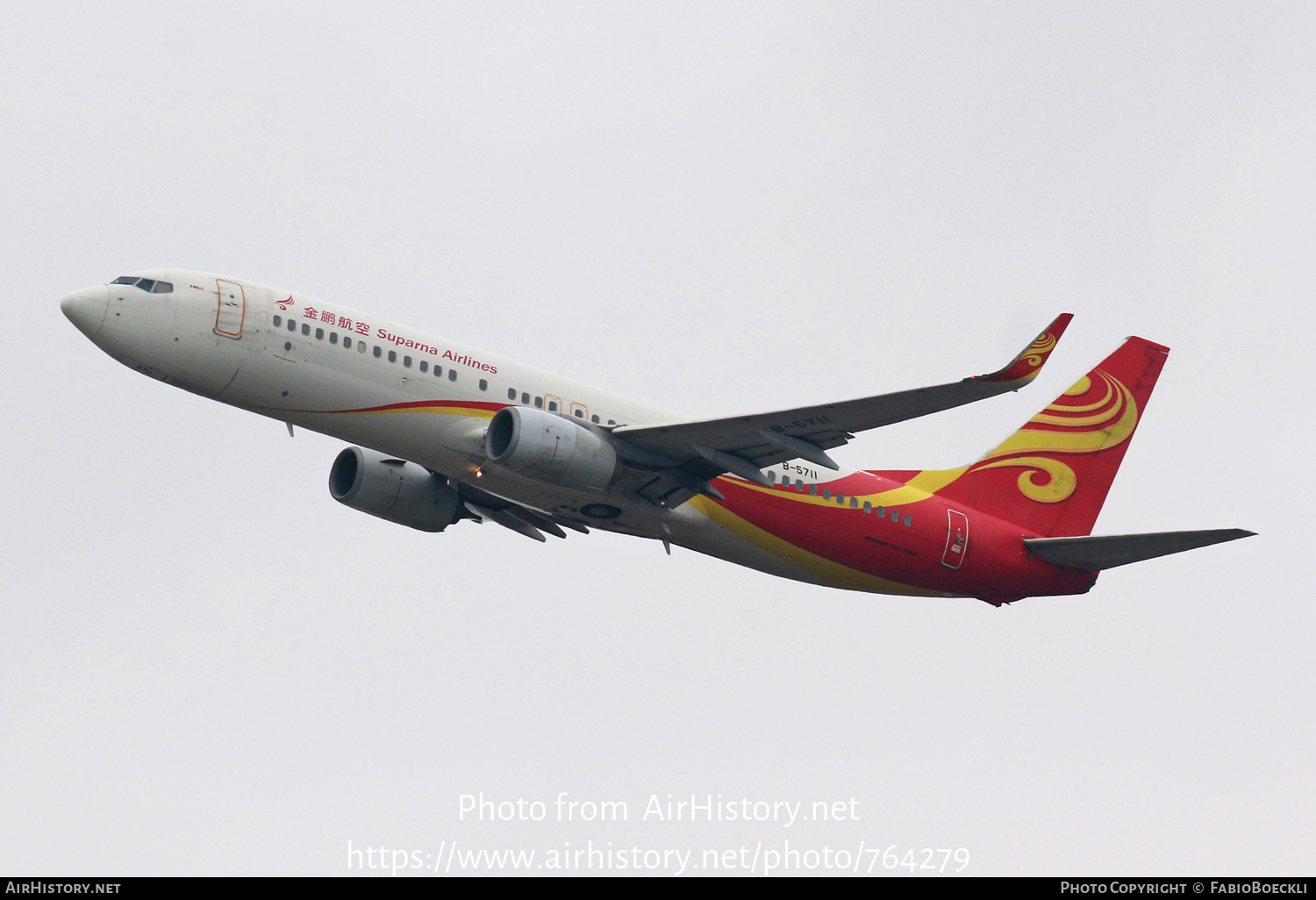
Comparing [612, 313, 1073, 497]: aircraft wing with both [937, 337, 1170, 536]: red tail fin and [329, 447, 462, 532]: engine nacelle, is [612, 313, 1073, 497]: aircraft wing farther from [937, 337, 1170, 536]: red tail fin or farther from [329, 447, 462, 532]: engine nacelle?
[937, 337, 1170, 536]: red tail fin

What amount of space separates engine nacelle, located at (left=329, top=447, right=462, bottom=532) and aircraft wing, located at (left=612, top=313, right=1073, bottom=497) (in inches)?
262

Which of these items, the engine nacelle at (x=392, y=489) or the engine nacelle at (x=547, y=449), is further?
the engine nacelle at (x=392, y=489)

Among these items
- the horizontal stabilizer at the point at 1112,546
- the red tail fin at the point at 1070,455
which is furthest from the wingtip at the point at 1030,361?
the red tail fin at the point at 1070,455

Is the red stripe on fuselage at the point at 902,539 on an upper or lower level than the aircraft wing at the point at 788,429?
lower

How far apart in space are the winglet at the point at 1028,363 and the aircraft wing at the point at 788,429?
2cm

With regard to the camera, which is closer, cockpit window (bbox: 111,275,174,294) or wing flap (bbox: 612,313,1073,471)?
wing flap (bbox: 612,313,1073,471)

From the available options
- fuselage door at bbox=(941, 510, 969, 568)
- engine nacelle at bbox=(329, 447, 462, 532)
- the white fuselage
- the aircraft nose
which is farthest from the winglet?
the aircraft nose

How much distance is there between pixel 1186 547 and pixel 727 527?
11699mm

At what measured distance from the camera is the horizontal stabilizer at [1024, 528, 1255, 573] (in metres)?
36.5

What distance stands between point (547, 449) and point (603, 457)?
5.40 ft

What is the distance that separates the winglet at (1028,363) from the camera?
96.2 ft

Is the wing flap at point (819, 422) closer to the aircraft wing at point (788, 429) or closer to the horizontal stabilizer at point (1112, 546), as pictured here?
the aircraft wing at point (788, 429)

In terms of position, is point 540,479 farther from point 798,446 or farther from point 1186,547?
point 1186,547

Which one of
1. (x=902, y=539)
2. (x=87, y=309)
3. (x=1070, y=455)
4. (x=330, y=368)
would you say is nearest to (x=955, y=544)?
(x=902, y=539)
